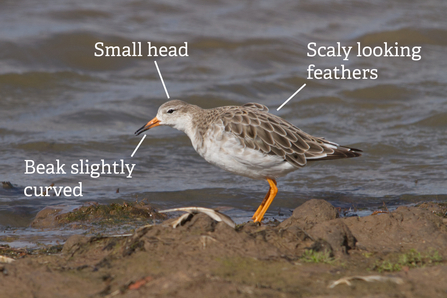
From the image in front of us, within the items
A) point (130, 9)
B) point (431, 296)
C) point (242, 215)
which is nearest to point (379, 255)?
point (431, 296)

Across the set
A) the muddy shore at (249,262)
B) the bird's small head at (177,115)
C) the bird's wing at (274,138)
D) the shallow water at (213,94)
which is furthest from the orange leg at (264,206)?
the muddy shore at (249,262)

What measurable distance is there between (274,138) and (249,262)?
9.70ft

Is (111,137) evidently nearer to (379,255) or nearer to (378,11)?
(379,255)

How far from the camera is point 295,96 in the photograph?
1434 centimetres

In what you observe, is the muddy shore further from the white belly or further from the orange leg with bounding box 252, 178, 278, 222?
the orange leg with bounding box 252, 178, 278, 222

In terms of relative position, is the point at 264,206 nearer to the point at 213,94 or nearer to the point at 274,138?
the point at 274,138

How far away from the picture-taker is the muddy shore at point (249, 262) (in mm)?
3842

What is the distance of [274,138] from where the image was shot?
7.00 metres

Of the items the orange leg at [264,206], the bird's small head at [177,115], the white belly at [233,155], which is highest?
the bird's small head at [177,115]

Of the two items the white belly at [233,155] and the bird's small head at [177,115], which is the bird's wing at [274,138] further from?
the bird's small head at [177,115]

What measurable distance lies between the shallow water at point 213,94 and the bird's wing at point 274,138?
123cm

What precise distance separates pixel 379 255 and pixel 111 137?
7.92 m

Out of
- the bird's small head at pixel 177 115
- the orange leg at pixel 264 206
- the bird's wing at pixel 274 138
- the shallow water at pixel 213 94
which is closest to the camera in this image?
the bird's wing at pixel 274 138

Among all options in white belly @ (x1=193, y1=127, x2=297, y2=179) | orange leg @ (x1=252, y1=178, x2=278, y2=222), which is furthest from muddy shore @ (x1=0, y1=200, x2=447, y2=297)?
orange leg @ (x1=252, y1=178, x2=278, y2=222)
